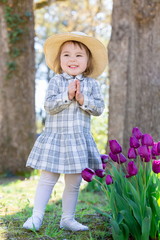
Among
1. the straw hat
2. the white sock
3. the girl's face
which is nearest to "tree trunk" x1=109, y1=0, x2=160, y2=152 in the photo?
the straw hat

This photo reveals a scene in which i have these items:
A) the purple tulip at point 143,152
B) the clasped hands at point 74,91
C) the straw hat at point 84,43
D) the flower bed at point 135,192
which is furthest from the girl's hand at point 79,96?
the purple tulip at point 143,152

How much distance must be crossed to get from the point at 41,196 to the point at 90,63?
1.10 metres

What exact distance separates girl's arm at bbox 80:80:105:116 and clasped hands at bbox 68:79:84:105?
1.4 inches

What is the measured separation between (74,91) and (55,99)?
15 cm

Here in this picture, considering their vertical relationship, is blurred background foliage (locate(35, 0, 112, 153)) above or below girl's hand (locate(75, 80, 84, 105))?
above

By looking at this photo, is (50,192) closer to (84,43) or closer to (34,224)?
(34,224)

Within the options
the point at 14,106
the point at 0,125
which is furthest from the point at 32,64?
the point at 0,125

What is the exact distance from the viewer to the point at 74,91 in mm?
2346

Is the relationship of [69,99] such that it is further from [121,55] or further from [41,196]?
[121,55]

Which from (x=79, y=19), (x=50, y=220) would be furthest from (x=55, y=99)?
(x=79, y=19)

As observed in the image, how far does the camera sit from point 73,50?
8.20ft

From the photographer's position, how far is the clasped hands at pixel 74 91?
2332 millimetres

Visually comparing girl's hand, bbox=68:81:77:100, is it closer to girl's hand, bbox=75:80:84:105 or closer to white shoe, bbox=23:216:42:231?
girl's hand, bbox=75:80:84:105

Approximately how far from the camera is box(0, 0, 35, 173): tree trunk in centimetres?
597
